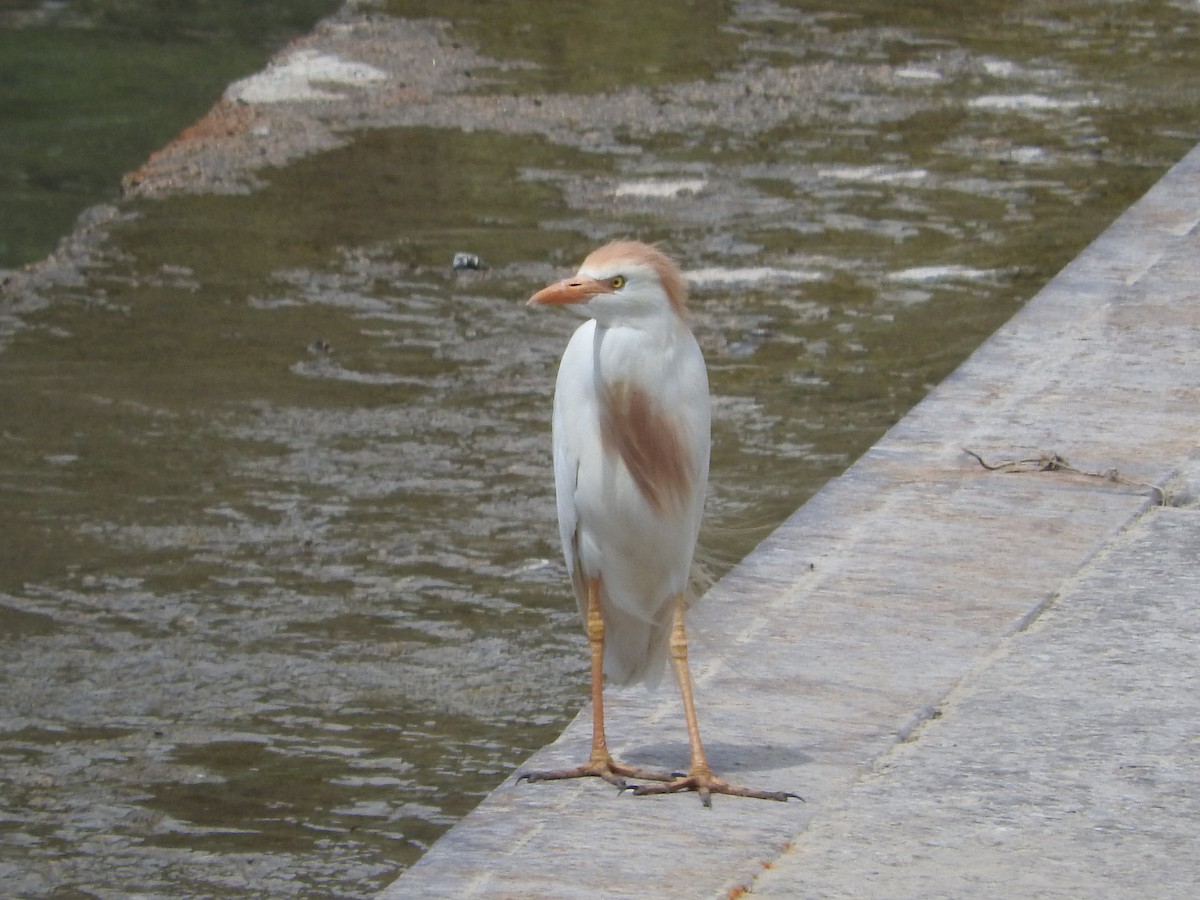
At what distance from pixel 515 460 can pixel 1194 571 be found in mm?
2440

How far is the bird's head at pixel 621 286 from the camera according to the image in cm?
301

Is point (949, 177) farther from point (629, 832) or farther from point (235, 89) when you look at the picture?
point (629, 832)

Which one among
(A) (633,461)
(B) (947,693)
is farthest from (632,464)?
(B) (947,693)

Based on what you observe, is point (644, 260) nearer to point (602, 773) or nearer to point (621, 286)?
point (621, 286)

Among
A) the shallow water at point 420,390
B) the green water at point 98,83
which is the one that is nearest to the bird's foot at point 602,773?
the shallow water at point 420,390

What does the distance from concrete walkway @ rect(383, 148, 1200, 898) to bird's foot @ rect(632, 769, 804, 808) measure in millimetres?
15

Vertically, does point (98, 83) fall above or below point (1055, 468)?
above

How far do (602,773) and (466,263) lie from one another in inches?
181

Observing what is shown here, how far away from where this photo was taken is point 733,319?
7.10 metres

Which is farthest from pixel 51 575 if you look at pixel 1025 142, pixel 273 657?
pixel 1025 142

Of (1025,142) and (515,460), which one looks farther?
(1025,142)

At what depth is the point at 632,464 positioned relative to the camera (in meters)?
3.18

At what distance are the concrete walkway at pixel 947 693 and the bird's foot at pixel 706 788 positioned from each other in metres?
0.02

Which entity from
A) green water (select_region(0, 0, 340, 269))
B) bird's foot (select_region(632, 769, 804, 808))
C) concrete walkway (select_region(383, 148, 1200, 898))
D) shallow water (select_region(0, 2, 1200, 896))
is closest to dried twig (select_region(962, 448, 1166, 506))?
concrete walkway (select_region(383, 148, 1200, 898))
